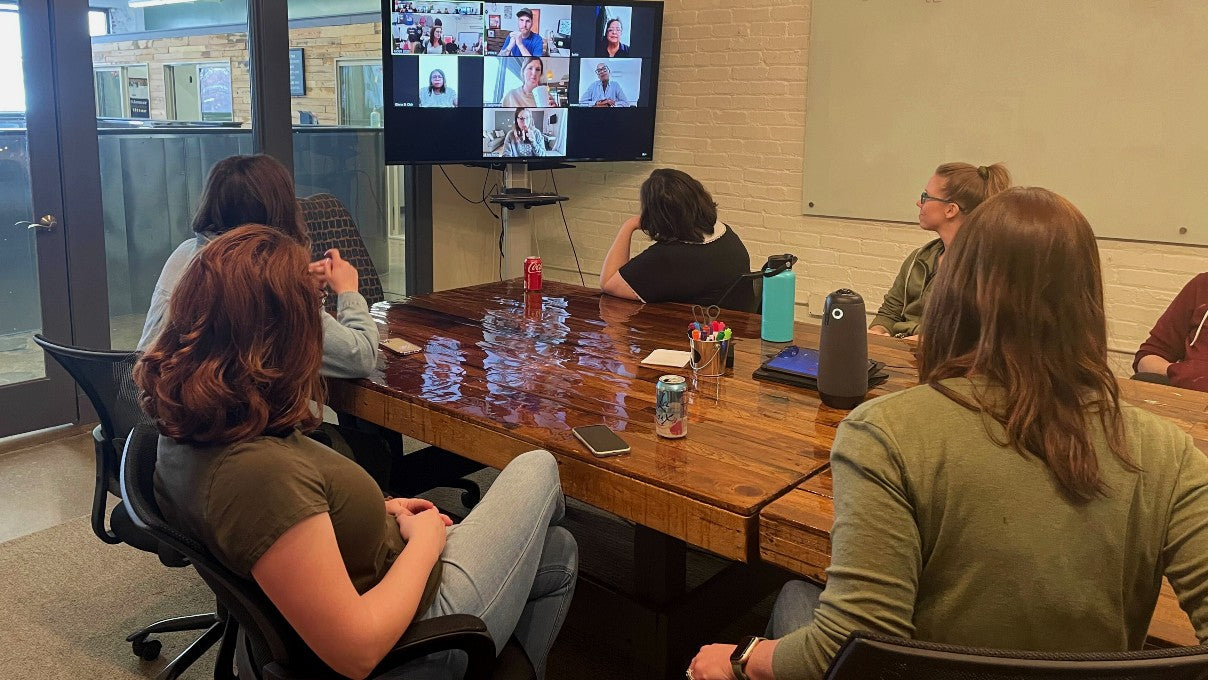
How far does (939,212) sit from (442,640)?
7.42ft

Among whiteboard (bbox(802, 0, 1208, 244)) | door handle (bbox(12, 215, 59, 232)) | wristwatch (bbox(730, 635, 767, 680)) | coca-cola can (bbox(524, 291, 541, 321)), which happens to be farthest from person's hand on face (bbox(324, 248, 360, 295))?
whiteboard (bbox(802, 0, 1208, 244))

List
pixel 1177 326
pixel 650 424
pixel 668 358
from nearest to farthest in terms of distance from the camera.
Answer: pixel 650 424, pixel 668 358, pixel 1177 326

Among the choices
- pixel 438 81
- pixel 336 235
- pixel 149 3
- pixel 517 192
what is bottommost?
pixel 336 235

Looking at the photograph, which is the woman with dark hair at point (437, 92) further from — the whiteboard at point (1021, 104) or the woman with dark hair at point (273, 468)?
the woman with dark hair at point (273, 468)

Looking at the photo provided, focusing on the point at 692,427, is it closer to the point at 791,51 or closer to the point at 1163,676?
the point at 1163,676

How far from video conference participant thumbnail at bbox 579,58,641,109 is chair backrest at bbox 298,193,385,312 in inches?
66.0

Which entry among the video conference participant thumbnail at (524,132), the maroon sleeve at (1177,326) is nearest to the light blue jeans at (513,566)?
the maroon sleeve at (1177,326)

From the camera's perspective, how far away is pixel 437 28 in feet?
15.1

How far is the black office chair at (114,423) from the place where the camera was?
217cm

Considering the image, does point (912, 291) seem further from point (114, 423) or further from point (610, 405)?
point (114, 423)

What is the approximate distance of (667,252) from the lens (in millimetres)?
3320

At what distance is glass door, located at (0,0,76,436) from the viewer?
384 cm

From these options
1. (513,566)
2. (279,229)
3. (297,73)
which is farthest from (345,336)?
(297,73)

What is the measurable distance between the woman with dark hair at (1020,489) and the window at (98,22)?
12.8 feet
